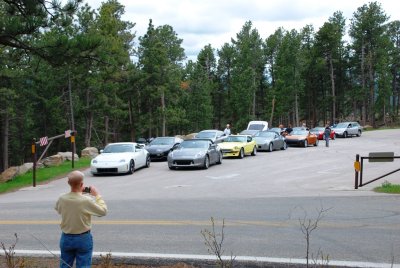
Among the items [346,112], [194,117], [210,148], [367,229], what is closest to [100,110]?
[194,117]

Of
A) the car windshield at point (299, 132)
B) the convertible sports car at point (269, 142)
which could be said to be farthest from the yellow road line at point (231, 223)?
the car windshield at point (299, 132)

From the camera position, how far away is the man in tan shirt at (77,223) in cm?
518

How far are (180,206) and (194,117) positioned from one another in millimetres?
65498

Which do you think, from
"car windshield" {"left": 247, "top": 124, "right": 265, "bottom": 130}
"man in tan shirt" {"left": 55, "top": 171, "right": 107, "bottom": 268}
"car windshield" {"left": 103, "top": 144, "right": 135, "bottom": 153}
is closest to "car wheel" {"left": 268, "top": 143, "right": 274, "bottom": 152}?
"car windshield" {"left": 247, "top": 124, "right": 265, "bottom": 130}

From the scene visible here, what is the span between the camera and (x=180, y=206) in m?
12.6

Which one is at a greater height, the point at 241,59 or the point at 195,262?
the point at 241,59

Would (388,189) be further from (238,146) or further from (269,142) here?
(269,142)

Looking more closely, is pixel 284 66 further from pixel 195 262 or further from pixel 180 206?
pixel 195 262

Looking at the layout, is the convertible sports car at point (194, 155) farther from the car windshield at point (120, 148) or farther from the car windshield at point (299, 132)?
the car windshield at point (299, 132)

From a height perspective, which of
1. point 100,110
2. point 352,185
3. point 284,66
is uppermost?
point 284,66

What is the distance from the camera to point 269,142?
32250 millimetres

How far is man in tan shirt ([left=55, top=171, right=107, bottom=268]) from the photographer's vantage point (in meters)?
5.18

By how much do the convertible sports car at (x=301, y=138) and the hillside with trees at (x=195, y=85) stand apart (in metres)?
15.5

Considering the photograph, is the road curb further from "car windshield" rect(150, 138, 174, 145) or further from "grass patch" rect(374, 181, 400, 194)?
"car windshield" rect(150, 138, 174, 145)
